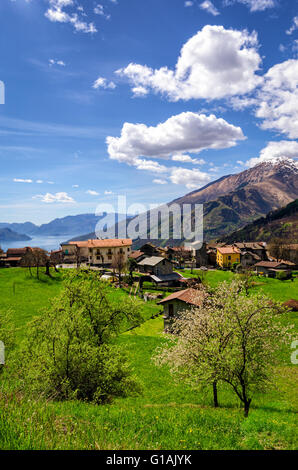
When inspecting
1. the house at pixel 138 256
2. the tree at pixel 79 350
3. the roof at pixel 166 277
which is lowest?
the roof at pixel 166 277

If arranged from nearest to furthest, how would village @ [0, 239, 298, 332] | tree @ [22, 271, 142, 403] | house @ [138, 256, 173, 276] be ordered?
tree @ [22, 271, 142, 403], village @ [0, 239, 298, 332], house @ [138, 256, 173, 276]

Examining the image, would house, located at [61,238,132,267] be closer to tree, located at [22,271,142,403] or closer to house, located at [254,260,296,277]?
house, located at [254,260,296,277]

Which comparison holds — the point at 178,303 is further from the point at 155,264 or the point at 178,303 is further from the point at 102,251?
the point at 102,251

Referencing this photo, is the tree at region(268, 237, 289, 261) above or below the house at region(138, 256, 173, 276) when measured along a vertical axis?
above

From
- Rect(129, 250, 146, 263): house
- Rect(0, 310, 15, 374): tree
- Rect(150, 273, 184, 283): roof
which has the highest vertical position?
Rect(129, 250, 146, 263): house

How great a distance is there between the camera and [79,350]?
19.0m

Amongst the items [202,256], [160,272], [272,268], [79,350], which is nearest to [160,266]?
[160,272]

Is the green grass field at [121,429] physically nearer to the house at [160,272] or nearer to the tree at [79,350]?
the tree at [79,350]

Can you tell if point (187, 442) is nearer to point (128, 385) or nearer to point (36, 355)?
point (128, 385)

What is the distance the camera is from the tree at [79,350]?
57.4 ft

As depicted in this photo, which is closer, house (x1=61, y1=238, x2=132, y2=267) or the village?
the village

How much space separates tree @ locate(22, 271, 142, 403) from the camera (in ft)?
57.4

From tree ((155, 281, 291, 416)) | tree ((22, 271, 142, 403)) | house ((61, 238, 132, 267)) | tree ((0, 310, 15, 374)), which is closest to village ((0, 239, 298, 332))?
house ((61, 238, 132, 267))

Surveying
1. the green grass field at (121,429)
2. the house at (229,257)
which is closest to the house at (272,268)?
the house at (229,257)
